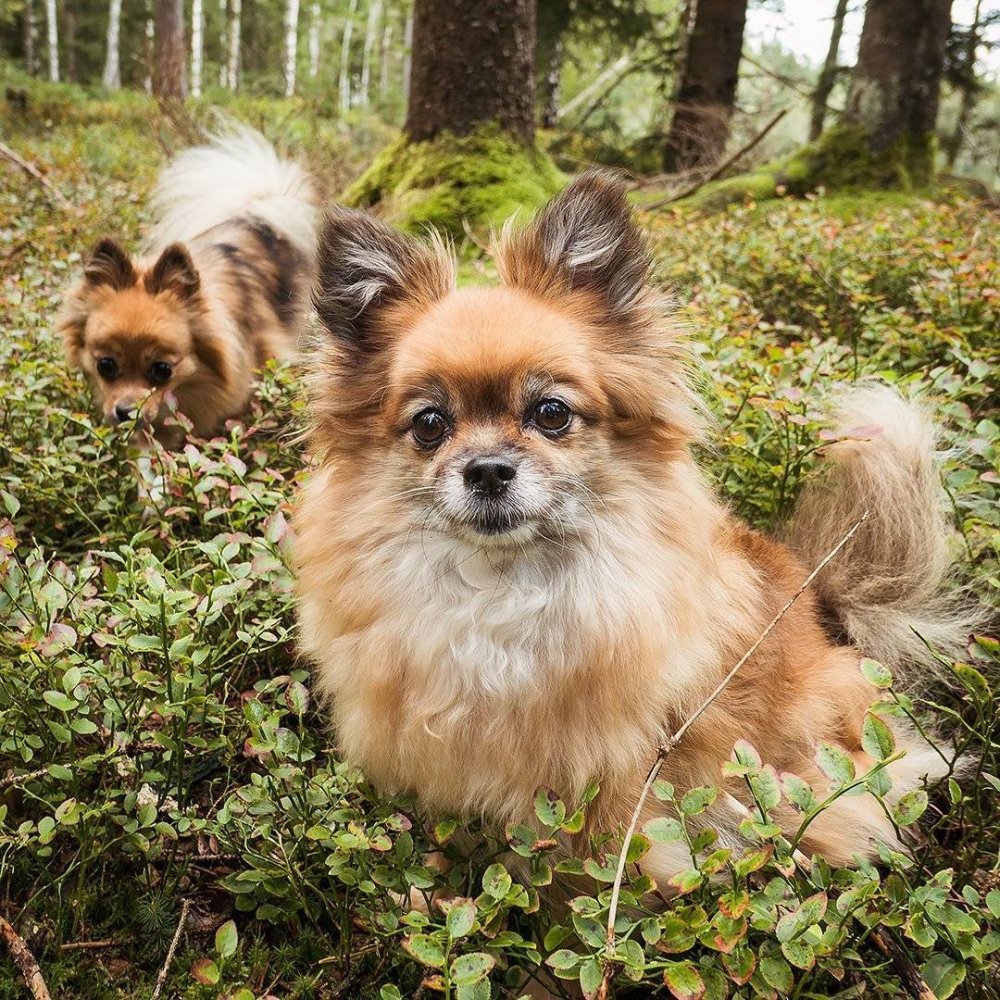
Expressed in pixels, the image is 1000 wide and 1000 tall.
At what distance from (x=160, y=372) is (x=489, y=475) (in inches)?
127

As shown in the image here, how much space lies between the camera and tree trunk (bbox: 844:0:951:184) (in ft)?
23.9

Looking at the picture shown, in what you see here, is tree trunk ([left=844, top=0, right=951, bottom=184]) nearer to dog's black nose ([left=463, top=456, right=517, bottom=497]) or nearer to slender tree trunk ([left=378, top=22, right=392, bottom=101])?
dog's black nose ([left=463, top=456, right=517, bottom=497])

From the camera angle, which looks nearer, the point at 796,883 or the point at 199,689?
the point at 796,883

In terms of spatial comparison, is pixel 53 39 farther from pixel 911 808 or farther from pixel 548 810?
pixel 911 808

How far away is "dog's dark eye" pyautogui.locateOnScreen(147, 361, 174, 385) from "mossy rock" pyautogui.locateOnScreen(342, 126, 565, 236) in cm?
187

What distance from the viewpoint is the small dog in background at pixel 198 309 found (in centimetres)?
443

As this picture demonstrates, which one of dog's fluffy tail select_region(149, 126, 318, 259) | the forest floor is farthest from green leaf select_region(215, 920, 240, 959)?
dog's fluffy tail select_region(149, 126, 318, 259)

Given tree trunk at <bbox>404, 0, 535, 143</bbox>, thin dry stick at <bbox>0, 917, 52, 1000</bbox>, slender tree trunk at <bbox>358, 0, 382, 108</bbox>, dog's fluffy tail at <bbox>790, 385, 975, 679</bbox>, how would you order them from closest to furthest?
thin dry stick at <bbox>0, 917, 52, 1000</bbox>, dog's fluffy tail at <bbox>790, 385, 975, 679</bbox>, tree trunk at <bbox>404, 0, 535, 143</bbox>, slender tree trunk at <bbox>358, 0, 382, 108</bbox>

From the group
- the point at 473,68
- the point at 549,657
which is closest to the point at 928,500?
the point at 549,657

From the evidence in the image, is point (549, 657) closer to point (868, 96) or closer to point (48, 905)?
point (48, 905)

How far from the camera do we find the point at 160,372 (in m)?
4.55

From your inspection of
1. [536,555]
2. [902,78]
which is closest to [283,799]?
[536,555]

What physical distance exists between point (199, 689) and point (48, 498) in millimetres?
1363

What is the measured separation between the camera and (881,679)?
1.63 m
